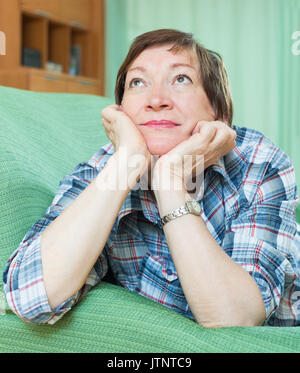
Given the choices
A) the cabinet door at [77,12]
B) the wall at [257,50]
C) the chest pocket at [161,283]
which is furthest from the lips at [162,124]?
the cabinet door at [77,12]

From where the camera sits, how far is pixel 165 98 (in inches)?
41.5

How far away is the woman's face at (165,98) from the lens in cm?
106

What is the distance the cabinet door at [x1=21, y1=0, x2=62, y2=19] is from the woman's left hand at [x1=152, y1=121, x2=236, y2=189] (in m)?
3.33

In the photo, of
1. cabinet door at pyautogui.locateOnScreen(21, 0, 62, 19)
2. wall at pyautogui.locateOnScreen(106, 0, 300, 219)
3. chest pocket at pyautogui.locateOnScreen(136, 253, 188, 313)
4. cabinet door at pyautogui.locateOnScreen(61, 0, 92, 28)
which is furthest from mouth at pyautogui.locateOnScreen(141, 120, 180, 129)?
cabinet door at pyautogui.locateOnScreen(61, 0, 92, 28)

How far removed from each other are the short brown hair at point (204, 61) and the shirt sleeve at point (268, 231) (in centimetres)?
18

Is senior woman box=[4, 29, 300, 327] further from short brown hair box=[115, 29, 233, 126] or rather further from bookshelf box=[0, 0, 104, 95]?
bookshelf box=[0, 0, 104, 95]

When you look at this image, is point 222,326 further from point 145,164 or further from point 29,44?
point 29,44

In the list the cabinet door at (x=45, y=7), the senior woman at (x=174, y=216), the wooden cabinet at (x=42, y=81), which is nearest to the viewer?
the senior woman at (x=174, y=216)

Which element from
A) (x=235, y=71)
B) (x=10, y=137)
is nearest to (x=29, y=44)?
(x=235, y=71)

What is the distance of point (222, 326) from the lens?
86 cm

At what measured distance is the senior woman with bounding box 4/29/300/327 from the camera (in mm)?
873

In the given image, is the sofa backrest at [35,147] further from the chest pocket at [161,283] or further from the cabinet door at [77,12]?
the cabinet door at [77,12]

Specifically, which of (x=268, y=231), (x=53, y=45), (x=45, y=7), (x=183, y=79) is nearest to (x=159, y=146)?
(x=183, y=79)

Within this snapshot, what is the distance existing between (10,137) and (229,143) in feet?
1.62
